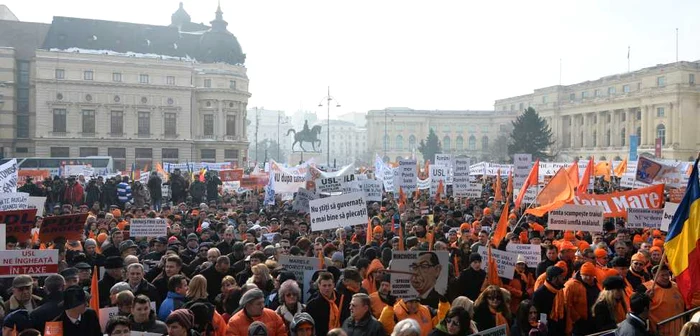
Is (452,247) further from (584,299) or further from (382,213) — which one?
(382,213)

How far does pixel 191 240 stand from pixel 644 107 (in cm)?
8615

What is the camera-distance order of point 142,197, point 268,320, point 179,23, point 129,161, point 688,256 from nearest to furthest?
1. point 268,320
2. point 688,256
3. point 142,197
4. point 129,161
5. point 179,23

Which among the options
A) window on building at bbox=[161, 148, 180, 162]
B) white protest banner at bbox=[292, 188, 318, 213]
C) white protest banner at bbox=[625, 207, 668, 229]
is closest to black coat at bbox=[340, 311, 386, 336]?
white protest banner at bbox=[625, 207, 668, 229]

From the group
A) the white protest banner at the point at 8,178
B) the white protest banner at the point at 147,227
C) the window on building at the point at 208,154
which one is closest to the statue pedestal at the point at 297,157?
the window on building at the point at 208,154

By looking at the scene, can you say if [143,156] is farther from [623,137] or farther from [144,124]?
[623,137]

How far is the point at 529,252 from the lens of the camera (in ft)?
30.9

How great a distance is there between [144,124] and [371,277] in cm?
6485

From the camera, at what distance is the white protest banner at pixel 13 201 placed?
13195 millimetres

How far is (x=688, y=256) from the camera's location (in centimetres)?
694

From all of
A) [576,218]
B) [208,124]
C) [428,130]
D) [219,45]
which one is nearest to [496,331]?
[576,218]

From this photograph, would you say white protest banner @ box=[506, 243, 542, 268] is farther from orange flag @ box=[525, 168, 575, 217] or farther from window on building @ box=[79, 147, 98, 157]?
window on building @ box=[79, 147, 98, 157]

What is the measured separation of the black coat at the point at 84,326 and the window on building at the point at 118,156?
64962mm

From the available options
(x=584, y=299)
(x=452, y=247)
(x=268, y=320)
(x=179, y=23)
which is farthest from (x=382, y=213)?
(x=179, y=23)

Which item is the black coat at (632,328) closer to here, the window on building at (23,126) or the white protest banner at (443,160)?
the white protest banner at (443,160)
